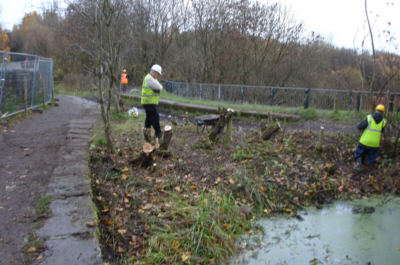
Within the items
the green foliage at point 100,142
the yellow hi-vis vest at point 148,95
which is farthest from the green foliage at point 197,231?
the yellow hi-vis vest at point 148,95

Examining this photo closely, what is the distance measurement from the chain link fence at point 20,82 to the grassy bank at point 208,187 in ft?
9.39

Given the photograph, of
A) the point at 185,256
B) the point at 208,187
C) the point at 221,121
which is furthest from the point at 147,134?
the point at 185,256

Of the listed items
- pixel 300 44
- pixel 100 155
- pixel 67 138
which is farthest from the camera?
pixel 300 44

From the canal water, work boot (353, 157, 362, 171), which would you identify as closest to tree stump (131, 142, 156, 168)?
the canal water

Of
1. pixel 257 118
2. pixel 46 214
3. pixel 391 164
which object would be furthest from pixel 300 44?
pixel 46 214

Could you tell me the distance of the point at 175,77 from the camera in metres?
23.4

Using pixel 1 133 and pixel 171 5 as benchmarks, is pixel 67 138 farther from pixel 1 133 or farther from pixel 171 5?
pixel 171 5

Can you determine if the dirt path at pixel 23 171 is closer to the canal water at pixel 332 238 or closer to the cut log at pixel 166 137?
the cut log at pixel 166 137

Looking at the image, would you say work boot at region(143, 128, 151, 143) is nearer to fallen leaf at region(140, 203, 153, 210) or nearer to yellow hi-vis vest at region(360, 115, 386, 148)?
fallen leaf at region(140, 203, 153, 210)

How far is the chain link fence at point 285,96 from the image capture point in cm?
1272

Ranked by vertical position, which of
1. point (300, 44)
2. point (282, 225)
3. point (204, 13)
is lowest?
point (282, 225)

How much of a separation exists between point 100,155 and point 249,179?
2951 mm

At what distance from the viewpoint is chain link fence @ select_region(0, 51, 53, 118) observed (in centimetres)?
882

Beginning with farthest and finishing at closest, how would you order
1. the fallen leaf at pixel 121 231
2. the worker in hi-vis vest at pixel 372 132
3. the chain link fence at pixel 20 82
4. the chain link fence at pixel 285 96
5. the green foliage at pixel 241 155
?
the chain link fence at pixel 285 96 < the chain link fence at pixel 20 82 < the green foliage at pixel 241 155 < the worker in hi-vis vest at pixel 372 132 < the fallen leaf at pixel 121 231
